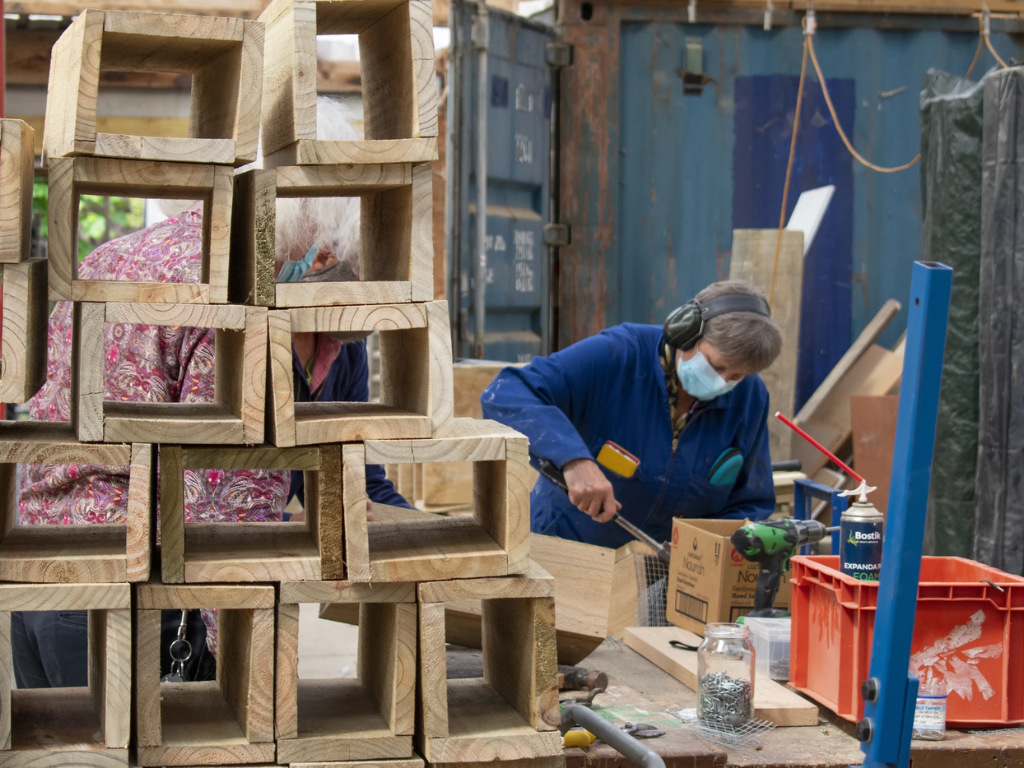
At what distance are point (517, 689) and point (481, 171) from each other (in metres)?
4.10

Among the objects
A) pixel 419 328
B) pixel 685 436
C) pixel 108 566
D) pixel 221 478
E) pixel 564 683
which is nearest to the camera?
pixel 108 566

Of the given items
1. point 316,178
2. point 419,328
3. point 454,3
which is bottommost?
point 419,328

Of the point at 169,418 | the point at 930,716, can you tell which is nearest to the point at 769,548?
the point at 930,716

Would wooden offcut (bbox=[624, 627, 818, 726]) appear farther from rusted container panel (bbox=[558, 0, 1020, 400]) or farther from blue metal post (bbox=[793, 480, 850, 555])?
rusted container panel (bbox=[558, 0, 1020, 400])

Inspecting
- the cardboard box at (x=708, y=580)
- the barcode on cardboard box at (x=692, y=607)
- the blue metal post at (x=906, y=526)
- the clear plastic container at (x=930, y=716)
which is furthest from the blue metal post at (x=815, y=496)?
the blue metal post at (x=906, y=526)

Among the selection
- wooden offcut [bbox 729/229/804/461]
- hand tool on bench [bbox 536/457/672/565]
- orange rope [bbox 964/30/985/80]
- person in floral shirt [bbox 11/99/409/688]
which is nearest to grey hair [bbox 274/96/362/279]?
person in floral shirt [bbox 11/99/409/688]

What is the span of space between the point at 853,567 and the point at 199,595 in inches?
52.9

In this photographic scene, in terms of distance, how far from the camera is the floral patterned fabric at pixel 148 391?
7.32ft

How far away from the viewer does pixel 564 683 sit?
250 centimetres

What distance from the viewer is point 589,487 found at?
3375 mm

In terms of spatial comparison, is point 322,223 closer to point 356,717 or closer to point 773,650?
point 356,717

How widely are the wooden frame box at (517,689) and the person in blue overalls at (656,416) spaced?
156 centimetres

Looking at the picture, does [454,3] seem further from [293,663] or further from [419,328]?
[293,663]

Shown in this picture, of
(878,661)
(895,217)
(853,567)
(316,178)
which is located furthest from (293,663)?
(895,217)
